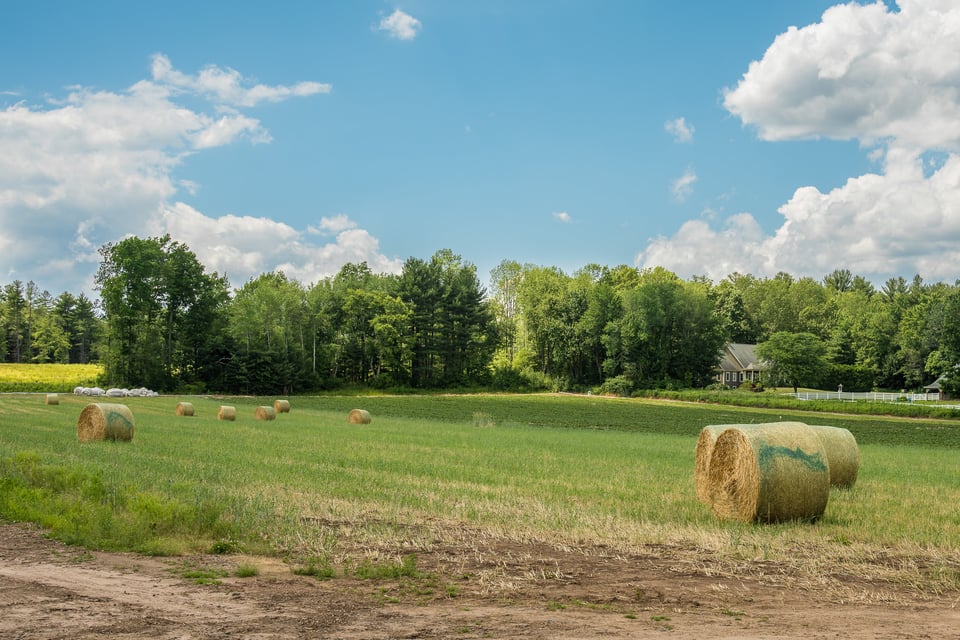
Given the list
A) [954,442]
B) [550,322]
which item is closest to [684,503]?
[954,442]

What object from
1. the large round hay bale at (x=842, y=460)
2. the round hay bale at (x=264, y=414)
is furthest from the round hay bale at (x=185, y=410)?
the large round hay bale at (x=842, y=460)

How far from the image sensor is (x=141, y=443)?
77.2ft

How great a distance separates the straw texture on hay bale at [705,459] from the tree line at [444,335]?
76683 millimetres

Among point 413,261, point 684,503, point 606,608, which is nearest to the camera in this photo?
point 606,608

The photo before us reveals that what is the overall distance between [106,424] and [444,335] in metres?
80.4

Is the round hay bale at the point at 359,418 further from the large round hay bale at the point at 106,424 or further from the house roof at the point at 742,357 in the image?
the house roof at the point at 742,357

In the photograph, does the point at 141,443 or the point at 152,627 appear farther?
the point at 141,443

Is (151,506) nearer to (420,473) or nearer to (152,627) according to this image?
(152,627)

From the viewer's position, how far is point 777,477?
12547mm

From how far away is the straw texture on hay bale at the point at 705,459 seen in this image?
46.8 ft

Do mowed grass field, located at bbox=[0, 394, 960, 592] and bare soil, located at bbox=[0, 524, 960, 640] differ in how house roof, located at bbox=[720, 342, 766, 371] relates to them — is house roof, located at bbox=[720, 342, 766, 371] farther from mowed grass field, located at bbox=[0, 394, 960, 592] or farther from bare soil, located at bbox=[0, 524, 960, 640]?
bare soil, located at bbox=[0, 524, 960, 640]

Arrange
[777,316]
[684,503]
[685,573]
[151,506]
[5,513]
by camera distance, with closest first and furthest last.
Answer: [685,573] < [151,506] < [5,513] < [684,503] < [777,316]

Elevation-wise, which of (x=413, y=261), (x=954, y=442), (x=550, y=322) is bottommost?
(x=954, y=442)

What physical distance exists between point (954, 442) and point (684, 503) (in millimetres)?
32419
